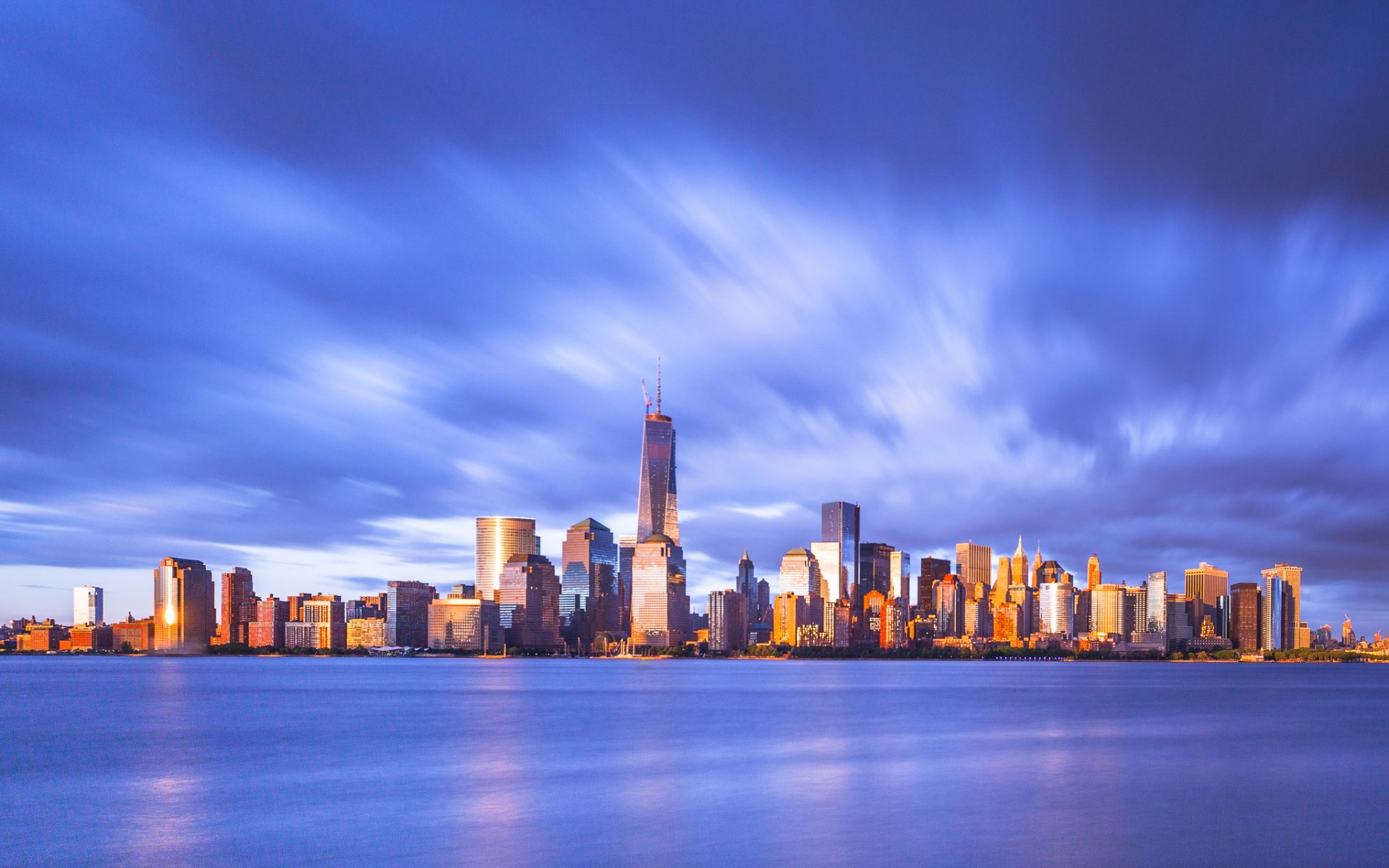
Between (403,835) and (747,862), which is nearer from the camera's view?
(747,862)

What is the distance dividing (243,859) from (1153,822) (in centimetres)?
2978

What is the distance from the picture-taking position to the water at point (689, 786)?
111ft

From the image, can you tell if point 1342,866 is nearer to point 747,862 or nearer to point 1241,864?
point 1241,864

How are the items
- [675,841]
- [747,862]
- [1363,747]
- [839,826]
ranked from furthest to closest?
1. [1363,747]
2. [839,826]
3. [675,841]
4. [747,862]

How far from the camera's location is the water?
33.7 meters

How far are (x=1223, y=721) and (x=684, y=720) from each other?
44168mm

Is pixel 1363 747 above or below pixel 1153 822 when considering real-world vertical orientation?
below

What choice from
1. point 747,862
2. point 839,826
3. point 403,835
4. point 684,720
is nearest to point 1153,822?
point 839,826

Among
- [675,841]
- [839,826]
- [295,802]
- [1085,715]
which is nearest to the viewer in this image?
[675,841]

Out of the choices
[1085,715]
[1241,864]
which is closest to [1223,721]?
[1085,715]

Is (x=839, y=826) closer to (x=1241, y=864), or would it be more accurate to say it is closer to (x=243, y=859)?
(x=1241, y=864)

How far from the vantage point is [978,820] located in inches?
1523

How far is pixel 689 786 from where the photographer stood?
4731 cm

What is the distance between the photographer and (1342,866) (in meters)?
31.8
